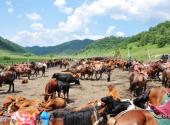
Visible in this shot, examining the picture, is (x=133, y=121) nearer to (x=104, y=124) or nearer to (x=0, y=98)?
(x=104, y=124)

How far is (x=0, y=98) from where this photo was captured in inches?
938

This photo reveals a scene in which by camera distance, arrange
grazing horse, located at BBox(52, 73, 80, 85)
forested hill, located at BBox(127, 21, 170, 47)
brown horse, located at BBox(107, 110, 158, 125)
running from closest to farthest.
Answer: brown horse, located at BBox(107, 110, 158, 125) → grazing horse, located at BBox(52, 73, 80, 85) → forested hill, located at BBox(127, 21, 170, 47)

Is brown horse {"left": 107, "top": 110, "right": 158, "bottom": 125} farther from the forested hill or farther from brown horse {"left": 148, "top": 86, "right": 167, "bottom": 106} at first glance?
the forested hill

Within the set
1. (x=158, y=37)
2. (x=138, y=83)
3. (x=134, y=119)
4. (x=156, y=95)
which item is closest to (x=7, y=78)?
(x=138, y=83)

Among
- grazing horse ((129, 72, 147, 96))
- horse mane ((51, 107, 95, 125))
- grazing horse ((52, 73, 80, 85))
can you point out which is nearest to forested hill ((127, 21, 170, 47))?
grazing horse ((52, 73, 80, 85))

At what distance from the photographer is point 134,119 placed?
25.0 feet

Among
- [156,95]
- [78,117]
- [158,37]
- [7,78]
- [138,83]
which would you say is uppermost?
[158,37]

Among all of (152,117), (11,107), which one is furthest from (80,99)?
(152,117)

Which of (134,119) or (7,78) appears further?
(7,78)

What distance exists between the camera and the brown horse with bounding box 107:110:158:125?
7.59 metres

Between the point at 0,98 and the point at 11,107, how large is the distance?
39.7ft

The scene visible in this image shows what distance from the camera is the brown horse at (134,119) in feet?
24.9

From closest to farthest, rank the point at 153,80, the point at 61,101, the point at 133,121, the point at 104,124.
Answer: the point at 133,121, the point at 104,124, the point at 61,101, the point at 153,80

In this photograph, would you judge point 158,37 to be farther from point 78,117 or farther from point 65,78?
point 78,117
